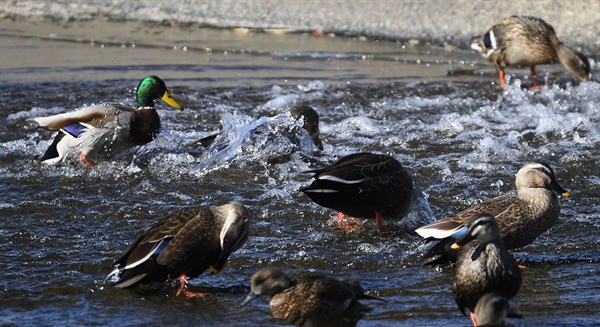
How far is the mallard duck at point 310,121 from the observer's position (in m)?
8.31

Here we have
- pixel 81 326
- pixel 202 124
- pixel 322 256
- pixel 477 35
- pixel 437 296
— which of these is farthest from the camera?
pixel 477 35

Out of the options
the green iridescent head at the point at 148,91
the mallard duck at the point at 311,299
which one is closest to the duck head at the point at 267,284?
the mallard duck at the point at 311,299

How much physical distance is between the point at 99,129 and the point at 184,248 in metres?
3.20

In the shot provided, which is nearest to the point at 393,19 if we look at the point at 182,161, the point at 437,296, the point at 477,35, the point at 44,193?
the point at 477,35

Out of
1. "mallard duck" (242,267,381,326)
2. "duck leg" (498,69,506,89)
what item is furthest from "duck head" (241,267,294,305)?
"duck leg" (498,69,506,89)

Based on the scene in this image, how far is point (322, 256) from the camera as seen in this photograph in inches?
233

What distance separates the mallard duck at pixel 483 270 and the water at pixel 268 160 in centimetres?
18

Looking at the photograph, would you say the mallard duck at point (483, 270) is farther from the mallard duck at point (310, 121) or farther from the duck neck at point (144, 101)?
the duck neck at point (144, 101)

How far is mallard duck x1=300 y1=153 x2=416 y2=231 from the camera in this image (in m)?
6.27

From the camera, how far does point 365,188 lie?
20.8 ft

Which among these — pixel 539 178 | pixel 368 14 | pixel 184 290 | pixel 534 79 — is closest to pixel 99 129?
pixel 184 290

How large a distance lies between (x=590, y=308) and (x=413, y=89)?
5.35m

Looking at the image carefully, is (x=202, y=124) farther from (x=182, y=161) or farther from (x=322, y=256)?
(x=322, y=256)

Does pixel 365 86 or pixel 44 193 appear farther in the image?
pixel 365 86
